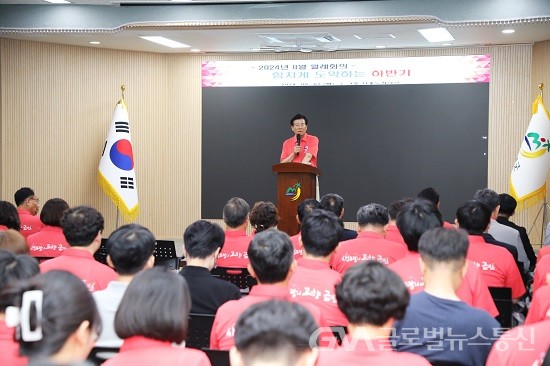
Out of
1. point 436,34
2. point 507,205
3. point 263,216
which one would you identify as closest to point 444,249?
point 263,216

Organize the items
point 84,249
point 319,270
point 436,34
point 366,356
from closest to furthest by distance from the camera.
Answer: point 366,356 < point 319,270 < point 84,249 < point 436,34

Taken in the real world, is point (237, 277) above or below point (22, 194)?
below

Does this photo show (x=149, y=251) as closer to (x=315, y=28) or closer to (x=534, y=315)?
(x=534, y=315)

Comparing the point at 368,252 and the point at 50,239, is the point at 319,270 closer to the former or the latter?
the point at 368,252

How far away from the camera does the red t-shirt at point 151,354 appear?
2066 mm

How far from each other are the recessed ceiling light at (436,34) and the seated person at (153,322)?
802 cm

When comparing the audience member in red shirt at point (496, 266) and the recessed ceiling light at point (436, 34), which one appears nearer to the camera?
the audience member in red shirt at point (496, 266)

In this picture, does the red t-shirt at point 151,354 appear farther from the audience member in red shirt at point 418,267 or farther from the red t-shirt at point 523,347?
the audience member in red shirt at point 418,267

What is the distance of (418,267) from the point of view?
3730 mm

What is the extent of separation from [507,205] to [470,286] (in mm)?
3184

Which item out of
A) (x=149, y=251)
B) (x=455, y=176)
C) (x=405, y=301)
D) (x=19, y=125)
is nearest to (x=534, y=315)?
(x=405, y=301)

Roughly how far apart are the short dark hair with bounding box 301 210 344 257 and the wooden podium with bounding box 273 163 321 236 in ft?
12.9

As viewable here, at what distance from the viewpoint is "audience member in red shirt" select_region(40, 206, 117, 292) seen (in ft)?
13.1

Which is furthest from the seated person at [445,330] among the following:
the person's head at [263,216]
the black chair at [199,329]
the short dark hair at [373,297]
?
the person's head at [263,216]
